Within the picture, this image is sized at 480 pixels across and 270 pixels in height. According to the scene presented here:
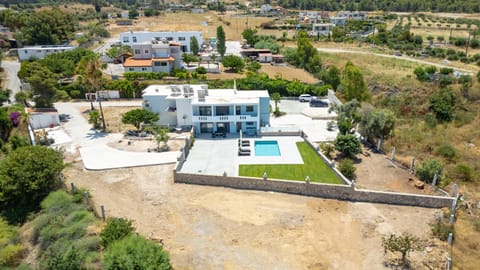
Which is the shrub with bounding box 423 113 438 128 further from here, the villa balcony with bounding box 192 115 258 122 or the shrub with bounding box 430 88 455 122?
the villa balcony with bounding box 192 115 258 122

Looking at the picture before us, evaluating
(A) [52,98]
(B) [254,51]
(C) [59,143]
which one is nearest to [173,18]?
(B) [254,51]

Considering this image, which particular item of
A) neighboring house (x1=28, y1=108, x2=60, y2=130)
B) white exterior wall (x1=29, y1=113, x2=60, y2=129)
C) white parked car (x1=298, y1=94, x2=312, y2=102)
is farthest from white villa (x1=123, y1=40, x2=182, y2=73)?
white parked car (x1=298, y1=94, x2=312, y2=102)

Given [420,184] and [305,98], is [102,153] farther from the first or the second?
[305,98]

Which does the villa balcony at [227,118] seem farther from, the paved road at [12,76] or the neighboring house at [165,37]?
the neighboring house at [165,37]

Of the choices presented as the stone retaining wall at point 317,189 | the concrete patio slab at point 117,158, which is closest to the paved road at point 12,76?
the concrete patio slab at point 117,158

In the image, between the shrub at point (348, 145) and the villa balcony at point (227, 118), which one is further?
the villa balcony at point (227, 118)

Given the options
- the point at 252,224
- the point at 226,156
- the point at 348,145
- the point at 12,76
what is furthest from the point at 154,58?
the point at 252,224
